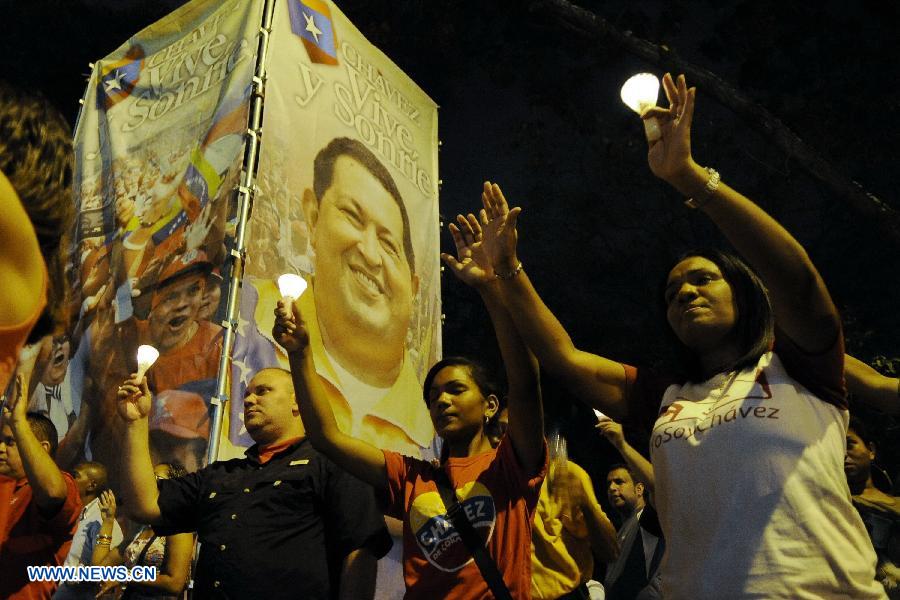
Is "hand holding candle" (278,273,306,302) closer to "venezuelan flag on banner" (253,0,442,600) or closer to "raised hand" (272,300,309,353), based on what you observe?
"raised hand" (272,300,309,353)

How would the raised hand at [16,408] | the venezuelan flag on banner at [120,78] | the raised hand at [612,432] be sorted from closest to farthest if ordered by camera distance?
the raised hand at [16,408] < the raised hand at [612,432] < the venezuelan flag on banner at [120,78]

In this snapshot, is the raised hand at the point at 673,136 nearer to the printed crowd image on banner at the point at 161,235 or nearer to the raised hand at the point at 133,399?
the raised hand at the point at 133,399

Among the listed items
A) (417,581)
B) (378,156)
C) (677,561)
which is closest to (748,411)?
(677,561)

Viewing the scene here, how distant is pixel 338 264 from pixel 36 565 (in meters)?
2.93

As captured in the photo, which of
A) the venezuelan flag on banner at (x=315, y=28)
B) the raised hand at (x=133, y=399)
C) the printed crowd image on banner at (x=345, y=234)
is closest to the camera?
the raised hand at (x=133, y=399)

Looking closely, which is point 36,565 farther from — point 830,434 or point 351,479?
point 830,434

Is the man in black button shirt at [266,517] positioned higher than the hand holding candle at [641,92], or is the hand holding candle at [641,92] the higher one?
the hand holding candle at [641,92]

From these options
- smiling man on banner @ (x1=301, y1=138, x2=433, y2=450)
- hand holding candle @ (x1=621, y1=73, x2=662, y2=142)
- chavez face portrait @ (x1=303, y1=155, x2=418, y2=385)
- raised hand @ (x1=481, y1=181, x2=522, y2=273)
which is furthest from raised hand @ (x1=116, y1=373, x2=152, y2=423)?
chavez face portrait @ (x1=303, y1=155, x2=418, y2=385)

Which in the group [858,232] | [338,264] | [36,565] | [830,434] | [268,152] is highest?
[858,232]

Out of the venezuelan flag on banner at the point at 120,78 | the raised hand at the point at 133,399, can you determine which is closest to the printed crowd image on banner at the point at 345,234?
the raised hand at the point at 133,399

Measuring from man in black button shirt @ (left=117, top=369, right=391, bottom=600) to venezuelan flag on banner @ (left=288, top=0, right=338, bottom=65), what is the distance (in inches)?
152

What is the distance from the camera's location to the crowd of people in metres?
2.05

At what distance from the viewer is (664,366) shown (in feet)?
42.8

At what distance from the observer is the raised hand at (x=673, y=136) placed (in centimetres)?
227
